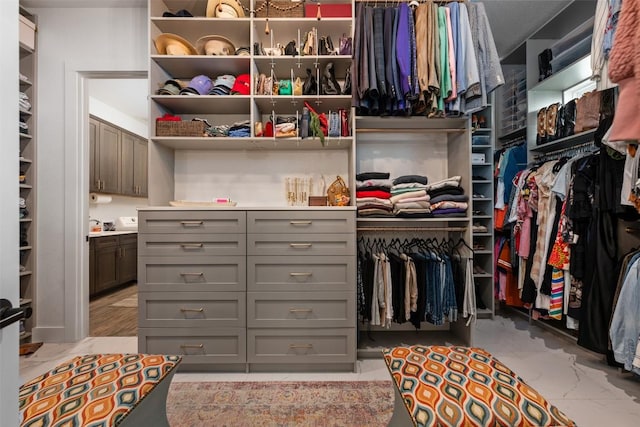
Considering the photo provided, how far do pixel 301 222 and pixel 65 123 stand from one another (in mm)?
2132

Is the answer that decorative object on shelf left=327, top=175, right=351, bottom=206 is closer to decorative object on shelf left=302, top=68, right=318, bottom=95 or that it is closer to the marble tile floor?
decorative object on shelf left=302, top=68, right=318, bottom=95

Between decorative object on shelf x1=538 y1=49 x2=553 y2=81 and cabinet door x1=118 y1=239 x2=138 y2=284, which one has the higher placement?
decorative object on shelf x1=538 y1=49 x2=553 y2=81

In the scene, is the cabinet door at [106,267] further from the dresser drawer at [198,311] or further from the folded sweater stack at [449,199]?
the folded sweater stack at [449,199]

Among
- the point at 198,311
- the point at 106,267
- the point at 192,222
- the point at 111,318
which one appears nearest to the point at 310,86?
the point at 192,222

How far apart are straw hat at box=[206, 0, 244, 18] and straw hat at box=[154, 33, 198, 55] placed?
26 centimetres

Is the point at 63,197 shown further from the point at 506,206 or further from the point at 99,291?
the point at 506,206

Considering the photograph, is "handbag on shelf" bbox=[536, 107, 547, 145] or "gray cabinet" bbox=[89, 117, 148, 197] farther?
"gray cabinet" bbox=[89, 117, 148, 197]

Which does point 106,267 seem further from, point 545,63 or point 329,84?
point 545,63

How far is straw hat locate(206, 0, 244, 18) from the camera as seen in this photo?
2080 mm

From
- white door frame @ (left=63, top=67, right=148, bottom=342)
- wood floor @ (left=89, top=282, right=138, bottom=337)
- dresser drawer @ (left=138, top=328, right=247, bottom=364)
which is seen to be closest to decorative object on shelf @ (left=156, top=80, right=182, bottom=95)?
white door frame @ (left=63, top=67, right=148, bottom=342)

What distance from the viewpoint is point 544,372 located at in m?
2.01

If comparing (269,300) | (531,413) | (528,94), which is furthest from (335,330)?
(528,94)

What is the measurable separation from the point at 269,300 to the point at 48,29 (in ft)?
9.24

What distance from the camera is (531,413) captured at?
94 cm
